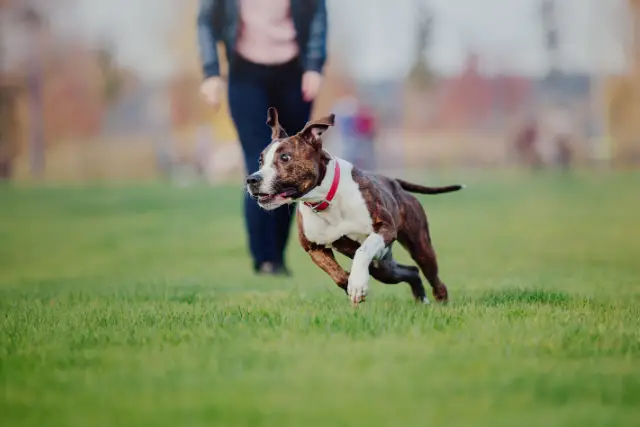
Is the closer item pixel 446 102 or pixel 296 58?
pixel 296 58

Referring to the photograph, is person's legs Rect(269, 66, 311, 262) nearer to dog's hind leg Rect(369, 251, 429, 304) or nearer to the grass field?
the grass field

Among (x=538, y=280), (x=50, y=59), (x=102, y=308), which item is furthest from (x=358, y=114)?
(x=50, y=59)

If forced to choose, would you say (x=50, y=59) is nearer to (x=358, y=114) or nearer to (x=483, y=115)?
(x=483, y=115)

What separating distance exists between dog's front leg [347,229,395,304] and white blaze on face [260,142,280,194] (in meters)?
0.63

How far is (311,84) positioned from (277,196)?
3043 millimetres

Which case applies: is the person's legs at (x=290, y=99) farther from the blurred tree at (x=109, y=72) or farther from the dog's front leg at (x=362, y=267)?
the blurred tree at (x=109, y=72)

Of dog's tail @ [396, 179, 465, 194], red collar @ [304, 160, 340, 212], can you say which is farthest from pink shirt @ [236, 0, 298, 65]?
red collar @ [304, 160, 340, 212]

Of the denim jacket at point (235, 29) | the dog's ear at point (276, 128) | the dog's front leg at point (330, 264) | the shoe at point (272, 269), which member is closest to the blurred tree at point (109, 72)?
the denim jacket at point (235, 29)

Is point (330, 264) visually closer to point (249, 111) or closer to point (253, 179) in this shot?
point (253, 179)

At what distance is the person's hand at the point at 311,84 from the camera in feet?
31.0

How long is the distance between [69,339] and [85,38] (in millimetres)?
68600

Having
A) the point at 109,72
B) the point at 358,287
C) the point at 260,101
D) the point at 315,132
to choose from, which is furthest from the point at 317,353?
the point at 109,72

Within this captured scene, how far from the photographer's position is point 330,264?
6742 mm

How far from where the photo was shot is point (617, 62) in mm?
65000
